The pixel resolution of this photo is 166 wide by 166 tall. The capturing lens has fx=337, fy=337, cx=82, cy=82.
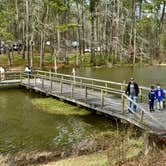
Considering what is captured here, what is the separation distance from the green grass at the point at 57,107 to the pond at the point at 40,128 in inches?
18.2

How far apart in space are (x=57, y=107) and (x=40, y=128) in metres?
4.20

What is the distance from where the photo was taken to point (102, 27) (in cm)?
6044

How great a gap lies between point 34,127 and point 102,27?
154ft

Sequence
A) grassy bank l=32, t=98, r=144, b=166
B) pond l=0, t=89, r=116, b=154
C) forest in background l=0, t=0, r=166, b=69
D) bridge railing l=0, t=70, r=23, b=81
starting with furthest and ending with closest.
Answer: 1. forest in background l=0, t=0, r=166, b=69
2. bridge railing l=0, t=70, r=23, b=81
3. pond l=0, t=89, r=116, b=154
4. grassy bank l=32, t=98, r=144, b=166

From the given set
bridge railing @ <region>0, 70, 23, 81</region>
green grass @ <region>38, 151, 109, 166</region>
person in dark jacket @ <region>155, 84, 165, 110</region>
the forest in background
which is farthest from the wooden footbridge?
the forest in background

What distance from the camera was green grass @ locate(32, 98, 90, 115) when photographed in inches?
710

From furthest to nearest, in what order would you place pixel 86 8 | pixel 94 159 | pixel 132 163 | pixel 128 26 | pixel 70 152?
pixel 128 26, pixel 86 8, pixel 70 152, pixel 94 159, pixel 132 163

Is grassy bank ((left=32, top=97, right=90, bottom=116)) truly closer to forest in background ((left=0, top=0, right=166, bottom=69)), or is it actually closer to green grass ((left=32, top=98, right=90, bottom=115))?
green grass ((left=32, top=98, right=90, bottom=115))

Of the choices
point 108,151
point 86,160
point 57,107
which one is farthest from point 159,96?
point 57,107

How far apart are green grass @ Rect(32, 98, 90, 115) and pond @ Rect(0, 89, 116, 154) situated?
0.46m

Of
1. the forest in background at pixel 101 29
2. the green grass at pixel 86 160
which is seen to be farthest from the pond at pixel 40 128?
the forest in background at pixel 101 29

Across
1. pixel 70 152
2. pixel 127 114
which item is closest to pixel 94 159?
pixel 70 152

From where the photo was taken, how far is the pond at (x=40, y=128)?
1272cm

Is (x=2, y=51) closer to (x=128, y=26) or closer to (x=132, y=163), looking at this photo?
(x=128, y=26)
